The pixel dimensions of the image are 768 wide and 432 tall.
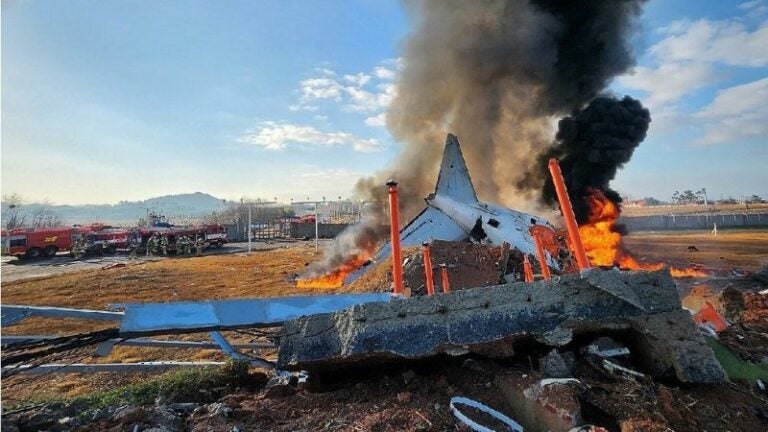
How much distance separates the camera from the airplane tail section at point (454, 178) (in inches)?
685

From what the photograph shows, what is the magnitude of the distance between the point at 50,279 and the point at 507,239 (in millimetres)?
21895

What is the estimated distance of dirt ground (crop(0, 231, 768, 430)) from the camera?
310 cm

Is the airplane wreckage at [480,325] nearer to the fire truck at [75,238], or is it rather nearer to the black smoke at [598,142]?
the black smoke at [598,142]

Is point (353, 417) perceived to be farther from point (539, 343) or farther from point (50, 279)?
point (50, 279)

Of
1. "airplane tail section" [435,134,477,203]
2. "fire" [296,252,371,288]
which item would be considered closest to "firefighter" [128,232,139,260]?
"fire" [296,252,371,288]

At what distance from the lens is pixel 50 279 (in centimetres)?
2044

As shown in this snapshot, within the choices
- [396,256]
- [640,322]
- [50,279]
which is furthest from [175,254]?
[640,322]

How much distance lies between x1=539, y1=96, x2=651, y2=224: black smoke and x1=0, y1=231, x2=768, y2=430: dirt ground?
5.43m

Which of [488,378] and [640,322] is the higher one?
[640,322]

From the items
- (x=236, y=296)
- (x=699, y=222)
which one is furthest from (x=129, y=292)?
Result: (x=699, y=222)

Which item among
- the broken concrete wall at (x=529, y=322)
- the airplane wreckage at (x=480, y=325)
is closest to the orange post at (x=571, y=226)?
the airplane wreckage at (x=480, y=325)

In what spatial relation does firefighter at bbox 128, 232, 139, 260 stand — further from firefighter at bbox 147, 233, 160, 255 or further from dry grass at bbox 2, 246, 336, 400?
dry grass at bbox 2, 246, 336, 400

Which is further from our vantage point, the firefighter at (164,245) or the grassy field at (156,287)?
the firefighter at (164,245)

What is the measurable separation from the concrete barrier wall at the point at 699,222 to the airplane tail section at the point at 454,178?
91.6 feet
